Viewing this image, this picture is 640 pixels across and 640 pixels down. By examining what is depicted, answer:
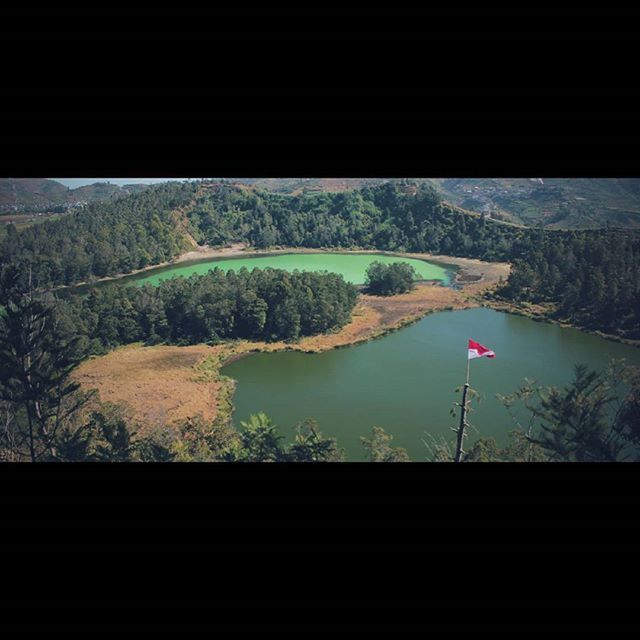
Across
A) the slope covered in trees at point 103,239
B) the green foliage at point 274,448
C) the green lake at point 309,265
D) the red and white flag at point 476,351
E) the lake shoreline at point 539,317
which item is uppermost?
the slope covered in trees at point 103,239

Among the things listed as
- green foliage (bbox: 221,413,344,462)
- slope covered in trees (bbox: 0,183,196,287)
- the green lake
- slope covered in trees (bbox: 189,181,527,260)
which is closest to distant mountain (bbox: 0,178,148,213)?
slope covered in trees (bbox: 0,183,196,287)

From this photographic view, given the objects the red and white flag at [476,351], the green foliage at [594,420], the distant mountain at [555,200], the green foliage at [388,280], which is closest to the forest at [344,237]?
the distant mountain at [555,200]

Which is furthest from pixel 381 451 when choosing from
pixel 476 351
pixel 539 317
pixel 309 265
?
pixel 309 265

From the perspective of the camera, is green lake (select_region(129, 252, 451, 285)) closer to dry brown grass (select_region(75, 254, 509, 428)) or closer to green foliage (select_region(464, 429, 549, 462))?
dry brown grass (select_region(75, 254, 509, 428))

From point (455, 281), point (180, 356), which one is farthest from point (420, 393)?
point (455, 281)

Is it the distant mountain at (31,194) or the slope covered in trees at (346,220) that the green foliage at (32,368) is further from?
the slope covered in trees at (346,220)
